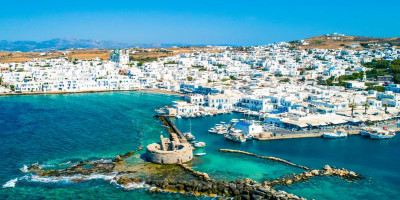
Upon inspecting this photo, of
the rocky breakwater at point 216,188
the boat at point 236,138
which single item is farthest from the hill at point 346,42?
the rocky breakwater at point 216,188

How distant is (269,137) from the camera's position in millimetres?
24219

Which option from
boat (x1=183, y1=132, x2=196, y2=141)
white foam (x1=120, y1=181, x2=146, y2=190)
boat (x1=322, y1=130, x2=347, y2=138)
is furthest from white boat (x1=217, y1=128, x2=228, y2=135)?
white foam (x1=120, y1=181, x2=146, y2=190)

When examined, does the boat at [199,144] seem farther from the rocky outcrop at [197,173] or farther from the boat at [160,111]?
the boat at [160,111]

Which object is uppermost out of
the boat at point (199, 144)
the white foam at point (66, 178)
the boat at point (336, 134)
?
the boat at point (336, 134)

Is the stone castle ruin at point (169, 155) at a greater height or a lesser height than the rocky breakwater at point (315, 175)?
greater

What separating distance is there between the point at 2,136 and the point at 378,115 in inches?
1124

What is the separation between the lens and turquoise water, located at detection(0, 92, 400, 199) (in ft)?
51.8

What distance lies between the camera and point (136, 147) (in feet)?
72.0

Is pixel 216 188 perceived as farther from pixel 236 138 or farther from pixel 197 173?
pixel 236 138

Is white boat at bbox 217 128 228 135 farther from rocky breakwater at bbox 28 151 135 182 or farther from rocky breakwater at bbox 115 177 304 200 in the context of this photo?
rocky breakwater at bbox 115 177 304 200

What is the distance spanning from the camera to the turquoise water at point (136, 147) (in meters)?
15.8

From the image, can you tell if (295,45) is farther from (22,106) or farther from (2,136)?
(2,136)

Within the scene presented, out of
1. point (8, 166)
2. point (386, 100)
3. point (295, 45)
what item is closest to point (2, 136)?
point (8, 166)

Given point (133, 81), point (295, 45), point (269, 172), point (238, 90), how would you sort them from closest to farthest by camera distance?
point (269, 172), point (238, 90), point (133, 81), point (295, 45)
